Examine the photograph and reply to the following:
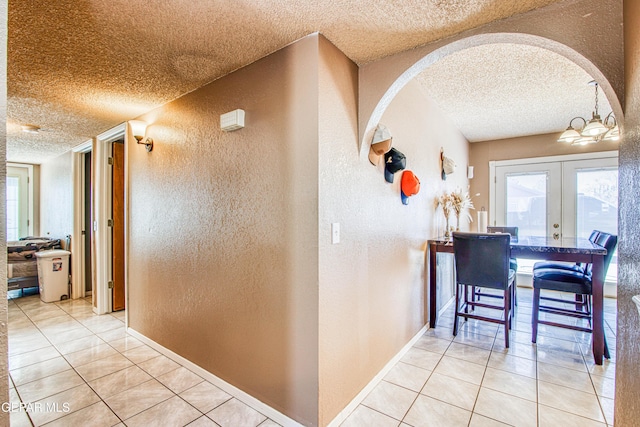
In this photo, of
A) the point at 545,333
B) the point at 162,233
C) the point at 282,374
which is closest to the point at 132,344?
the point at 162,233

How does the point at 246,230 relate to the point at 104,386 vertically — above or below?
above

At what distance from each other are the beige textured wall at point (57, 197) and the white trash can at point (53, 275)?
1.39ft

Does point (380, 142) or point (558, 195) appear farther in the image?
point (558, 195)

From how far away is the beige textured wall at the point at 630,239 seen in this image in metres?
1.04

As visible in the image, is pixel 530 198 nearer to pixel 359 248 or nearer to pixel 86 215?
pixel 359 248

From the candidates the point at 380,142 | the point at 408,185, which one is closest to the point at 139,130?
the point at 380,142

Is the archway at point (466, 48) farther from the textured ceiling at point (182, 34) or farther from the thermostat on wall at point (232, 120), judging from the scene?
the thermostat on wall at point (232, 120)

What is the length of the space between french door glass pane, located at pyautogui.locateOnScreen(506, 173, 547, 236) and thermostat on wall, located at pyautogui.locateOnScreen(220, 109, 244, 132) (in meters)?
4.66

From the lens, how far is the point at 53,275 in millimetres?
4301

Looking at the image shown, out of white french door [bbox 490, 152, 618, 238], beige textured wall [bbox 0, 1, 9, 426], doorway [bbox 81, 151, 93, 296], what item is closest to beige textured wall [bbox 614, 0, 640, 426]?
beige textured wall [bbox 0, 1, 9, 426]

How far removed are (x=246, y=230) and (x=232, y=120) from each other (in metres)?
0.73

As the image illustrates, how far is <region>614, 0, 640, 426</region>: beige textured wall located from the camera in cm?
104

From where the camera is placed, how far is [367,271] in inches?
80.4

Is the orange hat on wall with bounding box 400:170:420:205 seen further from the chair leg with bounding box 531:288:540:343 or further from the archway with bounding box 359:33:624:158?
the chair leg with bounding box 531:288:540:343
